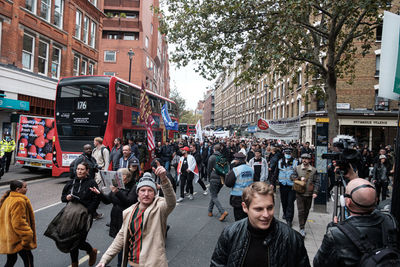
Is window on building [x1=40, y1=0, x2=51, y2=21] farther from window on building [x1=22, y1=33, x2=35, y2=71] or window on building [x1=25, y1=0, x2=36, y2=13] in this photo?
window on building [x1=22, y1=33, x2=35, y2=71]

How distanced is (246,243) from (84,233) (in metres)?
2.75

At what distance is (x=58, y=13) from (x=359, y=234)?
74.2ft

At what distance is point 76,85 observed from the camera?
37.5ft

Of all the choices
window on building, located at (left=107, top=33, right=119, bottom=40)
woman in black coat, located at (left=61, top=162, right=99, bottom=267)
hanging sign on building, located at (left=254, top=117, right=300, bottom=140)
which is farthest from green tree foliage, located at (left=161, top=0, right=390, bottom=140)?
window on building, located at (left=107, top=33, right=119, bottom=40)

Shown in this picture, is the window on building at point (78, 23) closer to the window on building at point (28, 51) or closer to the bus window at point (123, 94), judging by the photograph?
the window on building at point (28, 51)

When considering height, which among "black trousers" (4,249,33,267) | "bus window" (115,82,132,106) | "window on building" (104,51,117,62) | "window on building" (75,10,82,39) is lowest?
"black trousers" (4,249,33,267)

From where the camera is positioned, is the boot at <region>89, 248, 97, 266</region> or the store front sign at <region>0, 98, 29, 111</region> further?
the store front sign at <region>0, 98, 29, 111</region>

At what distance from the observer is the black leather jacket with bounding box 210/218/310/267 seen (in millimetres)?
1986

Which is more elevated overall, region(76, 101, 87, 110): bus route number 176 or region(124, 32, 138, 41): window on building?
region(124, 32, 138, 41): window on building

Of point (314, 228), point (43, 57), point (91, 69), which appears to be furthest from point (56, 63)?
point (314, 228)

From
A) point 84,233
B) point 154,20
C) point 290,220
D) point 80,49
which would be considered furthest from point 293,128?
point 154,20

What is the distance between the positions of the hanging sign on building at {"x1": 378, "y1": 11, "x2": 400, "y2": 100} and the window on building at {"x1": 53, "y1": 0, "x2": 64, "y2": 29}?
2141cm

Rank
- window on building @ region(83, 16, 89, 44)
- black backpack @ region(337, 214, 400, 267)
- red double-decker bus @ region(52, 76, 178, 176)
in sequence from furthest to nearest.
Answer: window on building @ region(83, 16, 89, 44) → red double-decker bus @ region(52, 76, 178, 176) → black backpack @ region(337, 214, 400, 267)

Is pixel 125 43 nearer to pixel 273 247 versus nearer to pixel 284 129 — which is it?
pixel 284 129
